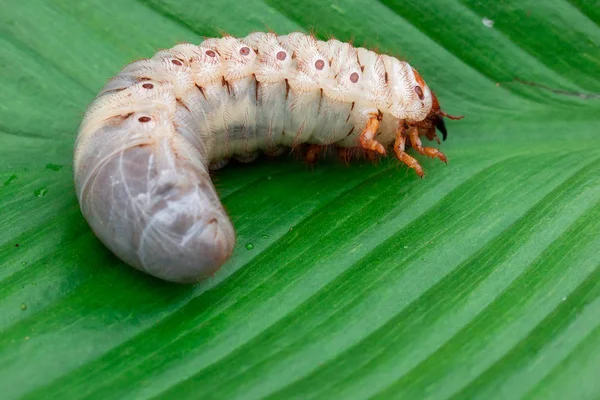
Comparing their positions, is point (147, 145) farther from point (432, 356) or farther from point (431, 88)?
point (431, 88)

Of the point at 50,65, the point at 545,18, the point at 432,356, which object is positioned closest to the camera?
the point at 432,356

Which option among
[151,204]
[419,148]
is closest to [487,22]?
Result: [419,148]

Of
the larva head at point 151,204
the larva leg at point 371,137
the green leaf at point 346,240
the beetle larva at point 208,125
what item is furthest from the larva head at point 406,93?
the larva head at point 151,204

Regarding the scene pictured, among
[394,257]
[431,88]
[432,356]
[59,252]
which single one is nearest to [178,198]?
[59,252]

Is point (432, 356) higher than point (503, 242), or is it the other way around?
point (503, 242)

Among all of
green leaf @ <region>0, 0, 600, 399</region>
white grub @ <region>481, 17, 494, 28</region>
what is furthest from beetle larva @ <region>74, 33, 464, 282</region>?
white grub @ <region>481, 17, 494, 28</region>

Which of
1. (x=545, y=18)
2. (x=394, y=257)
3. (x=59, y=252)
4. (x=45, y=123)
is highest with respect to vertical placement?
(x=545, y=18)

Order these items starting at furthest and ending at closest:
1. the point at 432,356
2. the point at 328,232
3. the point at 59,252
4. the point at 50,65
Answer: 1. the point at 50,65
2. the point at 328,232
3. the point at 59,252
4. the point at 432,356

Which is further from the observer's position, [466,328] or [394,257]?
[394,257]
